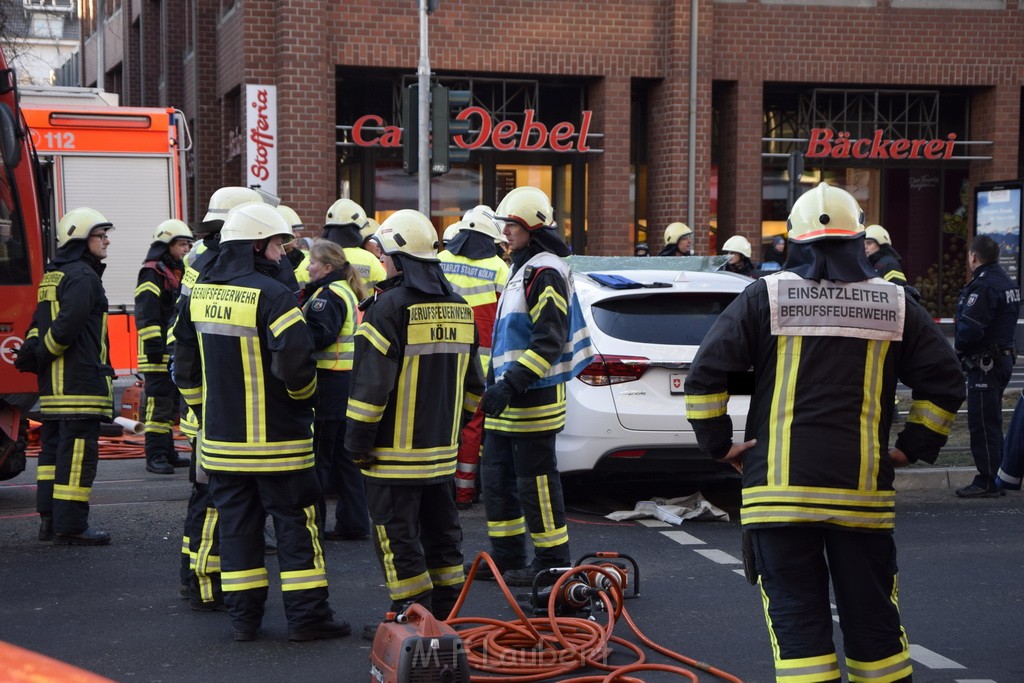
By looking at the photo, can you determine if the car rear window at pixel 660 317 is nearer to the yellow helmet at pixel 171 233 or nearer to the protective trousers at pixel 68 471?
the protective trousers at pixel 68 471

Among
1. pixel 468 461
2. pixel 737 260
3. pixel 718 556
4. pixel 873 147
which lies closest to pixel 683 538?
pixel 718 556

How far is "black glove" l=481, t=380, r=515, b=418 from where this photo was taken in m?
6.18

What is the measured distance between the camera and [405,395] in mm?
5609

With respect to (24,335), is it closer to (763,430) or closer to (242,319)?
(242,319)

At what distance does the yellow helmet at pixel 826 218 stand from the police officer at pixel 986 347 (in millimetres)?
5193

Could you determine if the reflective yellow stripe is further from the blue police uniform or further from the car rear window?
the blue police uniform

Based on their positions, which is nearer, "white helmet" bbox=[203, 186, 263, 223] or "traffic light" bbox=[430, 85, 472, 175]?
"white helmet" bbox=[203, 186, 263, 223]

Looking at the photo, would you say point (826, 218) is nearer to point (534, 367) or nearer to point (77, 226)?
point (534, 367)

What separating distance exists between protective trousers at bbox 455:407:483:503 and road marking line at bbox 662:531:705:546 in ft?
4.94

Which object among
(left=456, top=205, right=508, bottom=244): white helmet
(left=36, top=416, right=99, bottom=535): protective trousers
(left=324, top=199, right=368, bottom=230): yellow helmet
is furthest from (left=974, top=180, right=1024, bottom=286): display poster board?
(left=36, top=416, right=99, bottom=535): protective trousers

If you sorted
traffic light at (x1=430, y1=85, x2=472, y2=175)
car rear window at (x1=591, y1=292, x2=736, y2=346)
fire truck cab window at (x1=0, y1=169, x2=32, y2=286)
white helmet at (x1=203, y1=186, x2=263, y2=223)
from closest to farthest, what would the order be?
white helmet at (x1=203, y1=186, x2=263, y2=223), car rear window at (x1=591, y1=292, x2=736, y2=346), fire truck cab window at (x1=0, y1=169, x2=32, y2=286), traffic light at (x1=430, y1=85, x2=472, y2=175)

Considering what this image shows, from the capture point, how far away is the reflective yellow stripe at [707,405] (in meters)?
4.36

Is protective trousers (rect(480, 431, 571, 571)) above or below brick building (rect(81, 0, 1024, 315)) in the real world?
below

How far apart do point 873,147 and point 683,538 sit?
46.6ft
